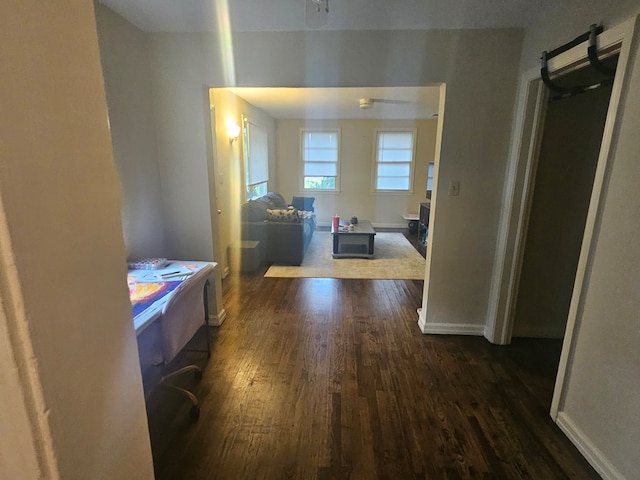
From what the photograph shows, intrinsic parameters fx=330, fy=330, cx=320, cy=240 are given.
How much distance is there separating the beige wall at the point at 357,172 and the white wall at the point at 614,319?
5.81 metres

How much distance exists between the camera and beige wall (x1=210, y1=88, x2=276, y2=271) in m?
3.97

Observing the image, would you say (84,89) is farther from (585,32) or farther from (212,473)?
(585,32)

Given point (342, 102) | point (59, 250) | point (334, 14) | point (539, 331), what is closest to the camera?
point (59, 250)

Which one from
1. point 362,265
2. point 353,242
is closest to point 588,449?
point 362,265

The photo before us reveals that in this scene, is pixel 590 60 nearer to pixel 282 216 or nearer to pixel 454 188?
pixel 454 188

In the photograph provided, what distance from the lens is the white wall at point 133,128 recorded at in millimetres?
2107

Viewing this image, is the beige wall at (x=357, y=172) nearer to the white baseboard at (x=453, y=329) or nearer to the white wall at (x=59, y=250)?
the white baseboard at (x=453, y=329)

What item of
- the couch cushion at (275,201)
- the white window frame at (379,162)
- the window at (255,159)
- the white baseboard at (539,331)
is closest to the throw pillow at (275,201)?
the couch cushion at (275,201)

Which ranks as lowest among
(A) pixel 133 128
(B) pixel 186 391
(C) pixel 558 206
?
(B) pixel 186 391

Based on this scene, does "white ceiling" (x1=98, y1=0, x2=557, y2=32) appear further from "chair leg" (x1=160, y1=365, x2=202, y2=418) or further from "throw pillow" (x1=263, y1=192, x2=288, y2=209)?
"throw pillow" (x1=263, y1=192, x2=288, y2=209)

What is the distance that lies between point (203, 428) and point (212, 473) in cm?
31

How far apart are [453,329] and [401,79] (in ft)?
6.86

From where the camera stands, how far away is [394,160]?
7609 mm

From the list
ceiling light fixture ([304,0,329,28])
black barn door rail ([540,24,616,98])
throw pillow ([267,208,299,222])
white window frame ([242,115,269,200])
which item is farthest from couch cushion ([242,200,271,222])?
black barn door rail ([540,24,616,98])
